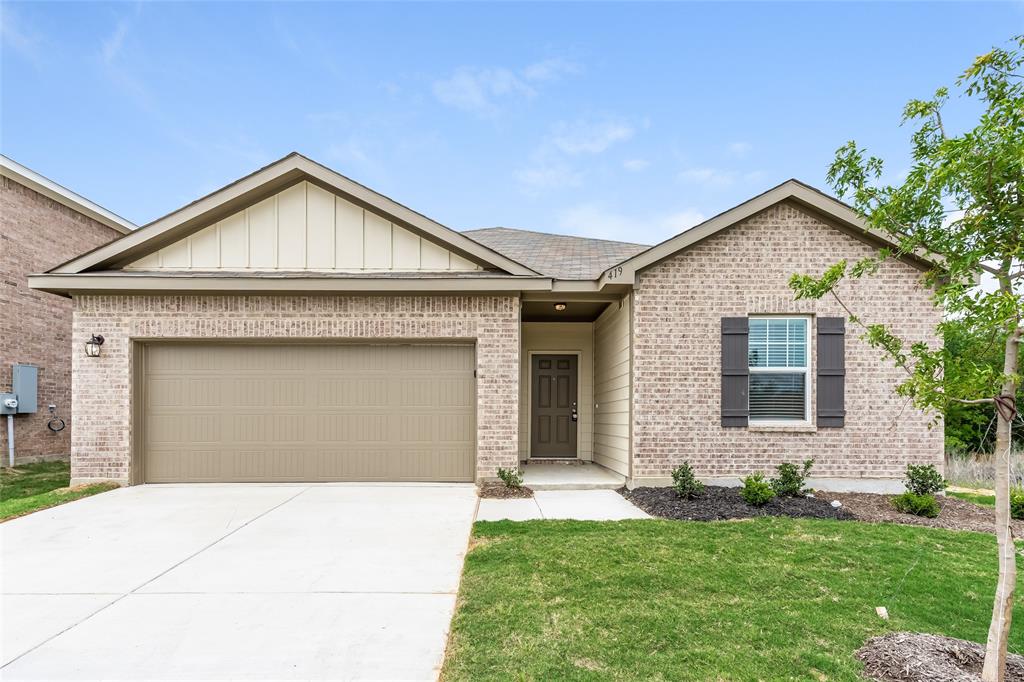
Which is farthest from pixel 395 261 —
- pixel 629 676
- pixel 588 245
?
pixel 629 676

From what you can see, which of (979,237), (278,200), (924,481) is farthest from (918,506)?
(278,200)

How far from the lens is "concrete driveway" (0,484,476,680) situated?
2.97m

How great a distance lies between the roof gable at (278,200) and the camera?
303 inches

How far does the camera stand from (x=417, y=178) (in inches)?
963

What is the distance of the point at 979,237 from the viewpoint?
9.06ft

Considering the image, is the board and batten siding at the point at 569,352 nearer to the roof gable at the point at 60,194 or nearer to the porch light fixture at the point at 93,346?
the porch light fixture at the point at 93,346

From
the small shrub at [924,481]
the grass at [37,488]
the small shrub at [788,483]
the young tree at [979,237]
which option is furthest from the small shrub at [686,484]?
the grass at [37,488]

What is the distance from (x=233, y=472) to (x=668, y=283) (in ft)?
23.2

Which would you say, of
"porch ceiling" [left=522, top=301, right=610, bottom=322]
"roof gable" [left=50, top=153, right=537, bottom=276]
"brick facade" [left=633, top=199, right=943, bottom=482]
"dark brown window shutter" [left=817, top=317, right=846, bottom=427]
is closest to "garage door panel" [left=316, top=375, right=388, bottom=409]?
"roof gable" [left=50, top=153, right=537, bottom=276]

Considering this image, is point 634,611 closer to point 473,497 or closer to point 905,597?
point 905,597

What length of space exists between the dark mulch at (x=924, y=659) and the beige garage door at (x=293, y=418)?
18.5 feet

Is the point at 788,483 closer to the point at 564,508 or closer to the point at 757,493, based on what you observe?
the point at 757,493

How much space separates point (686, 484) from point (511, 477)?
94.0 inches

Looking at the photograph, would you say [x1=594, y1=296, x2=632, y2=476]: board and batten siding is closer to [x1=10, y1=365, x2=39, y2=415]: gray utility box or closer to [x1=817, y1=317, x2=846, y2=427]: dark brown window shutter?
[x1=817, y1=317, x2=846, y2=427]: dark brown window shutter
